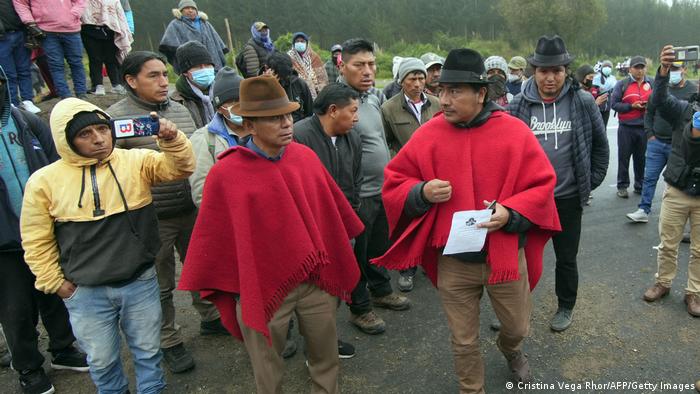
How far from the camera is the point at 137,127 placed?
2.41m

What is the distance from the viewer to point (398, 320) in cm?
388

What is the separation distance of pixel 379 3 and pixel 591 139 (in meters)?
40.1

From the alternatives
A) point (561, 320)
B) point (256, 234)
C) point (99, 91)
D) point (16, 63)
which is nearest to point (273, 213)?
point (256, 234)

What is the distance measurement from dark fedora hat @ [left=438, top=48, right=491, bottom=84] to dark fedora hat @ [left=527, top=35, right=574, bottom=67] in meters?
1.04

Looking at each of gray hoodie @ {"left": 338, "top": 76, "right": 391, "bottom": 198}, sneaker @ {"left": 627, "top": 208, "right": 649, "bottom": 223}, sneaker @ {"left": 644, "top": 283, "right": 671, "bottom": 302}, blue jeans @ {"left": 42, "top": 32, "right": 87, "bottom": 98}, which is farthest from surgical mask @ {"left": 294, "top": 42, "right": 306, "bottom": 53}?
sneaker @ {"left": 644, "top": 283, "right": 671, "bottom": 302}

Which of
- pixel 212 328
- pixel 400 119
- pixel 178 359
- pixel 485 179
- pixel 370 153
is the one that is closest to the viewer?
pixel 485 179

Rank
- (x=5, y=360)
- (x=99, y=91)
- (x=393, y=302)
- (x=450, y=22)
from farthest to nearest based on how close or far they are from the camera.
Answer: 1. (x=450, y=22)
2. (x=99, y=91)
3. (x=393, y=302)
4. (x=5, y=360)

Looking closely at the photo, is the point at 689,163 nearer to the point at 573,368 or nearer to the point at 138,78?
the point at 573,368

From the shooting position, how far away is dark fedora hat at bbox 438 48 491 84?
2434mm

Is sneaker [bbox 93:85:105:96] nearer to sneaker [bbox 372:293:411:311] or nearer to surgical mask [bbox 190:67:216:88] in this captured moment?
surgical mask [bbox 190:67:216:88]

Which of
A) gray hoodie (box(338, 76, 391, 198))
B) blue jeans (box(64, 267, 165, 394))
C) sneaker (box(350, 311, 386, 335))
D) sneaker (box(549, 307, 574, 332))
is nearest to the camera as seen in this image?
blue jeans (box(64, 267, 165, 394))

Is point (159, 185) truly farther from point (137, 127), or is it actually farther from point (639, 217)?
point (639, 217)

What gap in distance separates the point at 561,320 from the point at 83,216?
3452mm

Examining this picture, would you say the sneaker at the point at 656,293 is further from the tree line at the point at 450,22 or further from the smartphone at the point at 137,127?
the tree line at the point at 450,22
